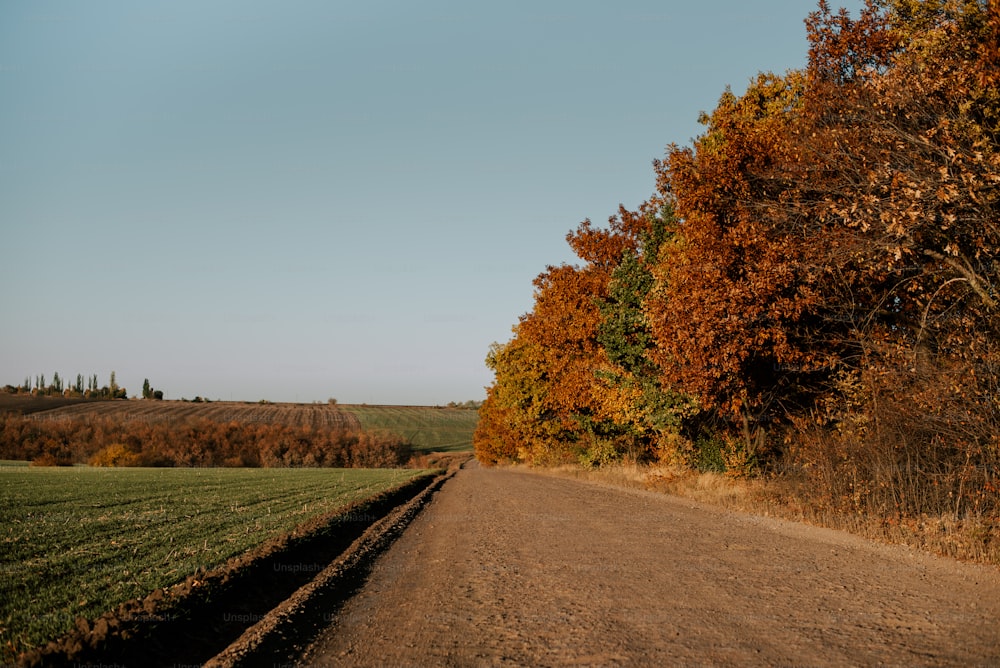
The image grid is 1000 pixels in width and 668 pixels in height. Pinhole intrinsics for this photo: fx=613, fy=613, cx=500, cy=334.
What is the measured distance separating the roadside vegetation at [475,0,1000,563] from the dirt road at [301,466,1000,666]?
1871 millimetres

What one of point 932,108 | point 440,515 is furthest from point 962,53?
point 440,515

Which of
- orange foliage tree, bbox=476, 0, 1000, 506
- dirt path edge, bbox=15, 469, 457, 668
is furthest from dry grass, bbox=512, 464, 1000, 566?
dirt path edge, bbox=15, 469, 457, 668

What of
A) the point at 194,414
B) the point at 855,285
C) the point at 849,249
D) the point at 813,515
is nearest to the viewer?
the point at 849,249

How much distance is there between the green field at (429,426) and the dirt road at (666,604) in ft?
322

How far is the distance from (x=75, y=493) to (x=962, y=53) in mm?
31214

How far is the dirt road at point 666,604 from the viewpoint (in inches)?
199

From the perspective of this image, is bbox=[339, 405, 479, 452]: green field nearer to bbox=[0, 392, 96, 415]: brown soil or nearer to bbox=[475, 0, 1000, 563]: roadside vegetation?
bbox=[0, 392, 96, 415]: brown soil

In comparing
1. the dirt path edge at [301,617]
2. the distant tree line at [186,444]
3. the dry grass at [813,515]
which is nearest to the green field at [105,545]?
the dirt path edge at [301,617]

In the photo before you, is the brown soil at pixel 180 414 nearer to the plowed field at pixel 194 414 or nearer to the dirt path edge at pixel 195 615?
the plowed field at pixel 194 414

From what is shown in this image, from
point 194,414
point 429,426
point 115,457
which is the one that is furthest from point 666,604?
point 429,426

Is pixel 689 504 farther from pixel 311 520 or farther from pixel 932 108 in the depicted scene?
pixel 932 108

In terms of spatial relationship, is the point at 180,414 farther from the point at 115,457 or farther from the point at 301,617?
the point at 301,617

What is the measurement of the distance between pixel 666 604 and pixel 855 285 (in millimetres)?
10252

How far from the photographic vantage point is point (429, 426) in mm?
133375
